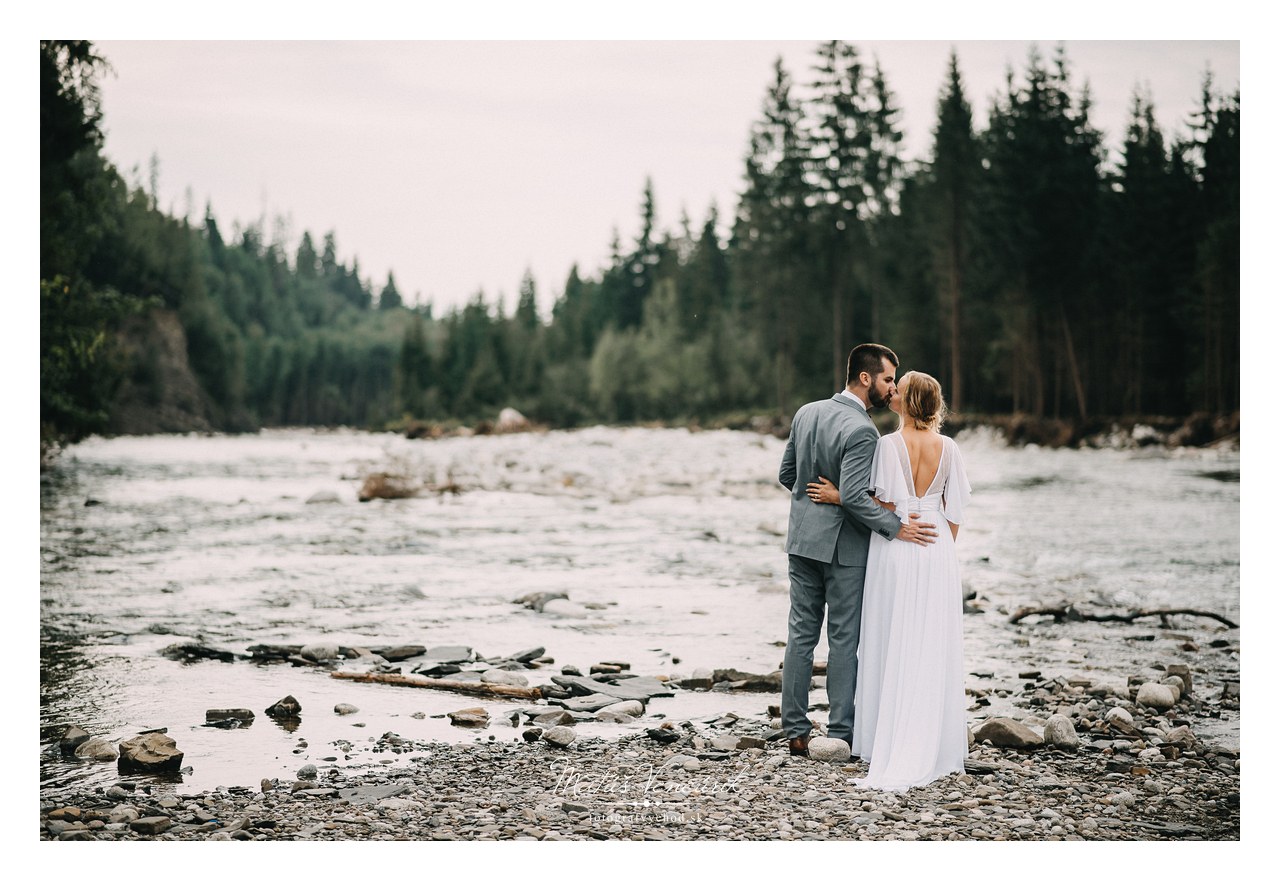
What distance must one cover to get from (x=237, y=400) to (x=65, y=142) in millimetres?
6141

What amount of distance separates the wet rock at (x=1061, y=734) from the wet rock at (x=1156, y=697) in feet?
2.45

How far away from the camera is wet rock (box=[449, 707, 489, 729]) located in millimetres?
4289

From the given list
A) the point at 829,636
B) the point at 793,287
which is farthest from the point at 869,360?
the point at 793,287

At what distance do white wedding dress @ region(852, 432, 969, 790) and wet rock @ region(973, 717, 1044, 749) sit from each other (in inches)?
16.1

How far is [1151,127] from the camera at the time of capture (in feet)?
25.4

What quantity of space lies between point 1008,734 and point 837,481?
1.15 m

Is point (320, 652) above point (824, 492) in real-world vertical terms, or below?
below

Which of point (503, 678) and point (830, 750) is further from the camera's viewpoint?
point (503, 678)

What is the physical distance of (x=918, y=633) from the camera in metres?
3.57

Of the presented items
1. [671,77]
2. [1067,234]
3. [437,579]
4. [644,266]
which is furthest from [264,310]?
[644,266]

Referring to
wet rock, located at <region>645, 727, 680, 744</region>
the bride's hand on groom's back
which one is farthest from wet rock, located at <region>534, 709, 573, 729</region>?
the bride's hand on groom's back

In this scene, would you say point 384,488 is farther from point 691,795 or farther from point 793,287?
point 691,795

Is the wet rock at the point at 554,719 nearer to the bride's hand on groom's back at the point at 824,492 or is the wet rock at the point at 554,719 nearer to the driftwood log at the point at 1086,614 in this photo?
the bride's hand on groom's back at the point at 824,492
